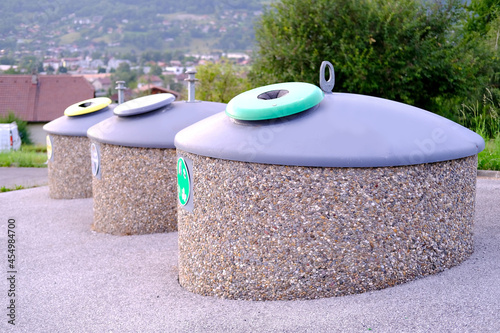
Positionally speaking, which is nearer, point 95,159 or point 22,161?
point 95,159

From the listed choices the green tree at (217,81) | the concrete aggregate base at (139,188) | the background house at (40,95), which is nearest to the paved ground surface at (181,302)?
the concrete aggregate base at (139,188)

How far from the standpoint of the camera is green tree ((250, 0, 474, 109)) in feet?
47.0

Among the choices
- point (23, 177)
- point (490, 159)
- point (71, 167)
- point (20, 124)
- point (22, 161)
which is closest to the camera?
point (71, 167)

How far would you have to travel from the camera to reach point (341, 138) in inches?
153

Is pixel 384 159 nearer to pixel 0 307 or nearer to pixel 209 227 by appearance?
pixel 209 227

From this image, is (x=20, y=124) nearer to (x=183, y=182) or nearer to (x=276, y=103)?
(x=183, y=182)

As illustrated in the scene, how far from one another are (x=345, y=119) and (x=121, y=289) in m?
2.46

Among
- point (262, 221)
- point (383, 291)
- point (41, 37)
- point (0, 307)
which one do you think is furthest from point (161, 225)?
point (41, 37)

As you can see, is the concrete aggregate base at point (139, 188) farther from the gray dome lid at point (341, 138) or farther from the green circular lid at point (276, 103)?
the green circular lid at point (276, 103)

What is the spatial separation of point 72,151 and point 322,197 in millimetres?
6533

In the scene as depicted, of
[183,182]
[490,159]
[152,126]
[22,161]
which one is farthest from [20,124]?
[183,182]

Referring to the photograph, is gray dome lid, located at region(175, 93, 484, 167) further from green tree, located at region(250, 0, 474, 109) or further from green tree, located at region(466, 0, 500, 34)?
green tree, located at region(466, 0, 500, 34)

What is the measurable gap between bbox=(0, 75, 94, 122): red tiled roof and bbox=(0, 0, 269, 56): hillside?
23.2m

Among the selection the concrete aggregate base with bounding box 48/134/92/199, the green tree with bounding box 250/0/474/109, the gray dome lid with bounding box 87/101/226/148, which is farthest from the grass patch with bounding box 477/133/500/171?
the concrete aggregate base with bounding box 48/134/92/199
